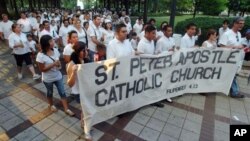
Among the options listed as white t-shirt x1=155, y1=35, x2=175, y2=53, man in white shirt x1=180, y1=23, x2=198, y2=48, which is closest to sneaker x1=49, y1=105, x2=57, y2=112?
white t-shirt x1=155, y1=35, x2=175, y2=53

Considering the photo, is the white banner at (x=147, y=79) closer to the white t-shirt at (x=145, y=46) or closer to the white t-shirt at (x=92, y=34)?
the white t-shirt at (x=145, y=46)

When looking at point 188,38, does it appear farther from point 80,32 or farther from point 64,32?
point 64,32

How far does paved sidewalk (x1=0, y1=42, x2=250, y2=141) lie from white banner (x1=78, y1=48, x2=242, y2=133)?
0.24 metres

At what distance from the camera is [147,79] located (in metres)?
4.24

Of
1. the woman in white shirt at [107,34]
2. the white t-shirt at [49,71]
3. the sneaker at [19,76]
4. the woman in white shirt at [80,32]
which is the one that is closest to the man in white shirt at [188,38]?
the woman in white shirt at [107,34]

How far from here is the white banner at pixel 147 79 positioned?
3.41 metres

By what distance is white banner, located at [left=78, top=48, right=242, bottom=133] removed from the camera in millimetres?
3408

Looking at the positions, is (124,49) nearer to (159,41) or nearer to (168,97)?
(159,41)

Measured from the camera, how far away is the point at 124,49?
400cm

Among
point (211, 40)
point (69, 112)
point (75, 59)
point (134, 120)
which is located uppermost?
point (211, 40)

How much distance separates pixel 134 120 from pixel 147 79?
0.88 m

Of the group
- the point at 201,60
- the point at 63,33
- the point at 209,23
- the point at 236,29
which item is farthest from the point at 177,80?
the point at 209,23

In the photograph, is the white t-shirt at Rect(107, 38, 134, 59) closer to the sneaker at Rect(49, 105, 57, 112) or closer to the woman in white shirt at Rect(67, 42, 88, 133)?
the woman in white shirt at Rect(67, 42, 88, 133)

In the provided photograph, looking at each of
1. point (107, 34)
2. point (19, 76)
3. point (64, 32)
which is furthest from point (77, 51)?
point (64, 32)
